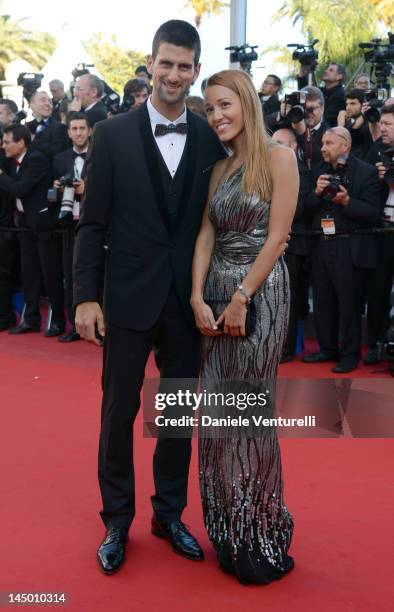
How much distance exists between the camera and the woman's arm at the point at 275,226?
9.27 feet

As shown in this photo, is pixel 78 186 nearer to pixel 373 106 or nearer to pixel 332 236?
pixel 332 236

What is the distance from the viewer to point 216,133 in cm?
297

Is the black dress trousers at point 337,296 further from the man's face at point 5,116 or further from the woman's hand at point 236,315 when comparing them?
the man's face at point 5,116

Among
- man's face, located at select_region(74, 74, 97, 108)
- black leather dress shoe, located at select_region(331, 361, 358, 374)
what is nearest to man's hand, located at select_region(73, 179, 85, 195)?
man's face, located at select_region(74, 74, 97, 108)

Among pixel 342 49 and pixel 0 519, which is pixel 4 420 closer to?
pixel 0 519

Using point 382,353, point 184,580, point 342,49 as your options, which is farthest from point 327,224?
point 342,49

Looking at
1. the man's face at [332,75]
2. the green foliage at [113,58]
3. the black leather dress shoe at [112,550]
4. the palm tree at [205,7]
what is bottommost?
the black leather dress shoe at [112,550]

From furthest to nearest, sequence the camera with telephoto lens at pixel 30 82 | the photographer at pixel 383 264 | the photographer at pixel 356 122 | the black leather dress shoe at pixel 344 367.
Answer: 1. the camera with telephoto lens at pixel 30 82
2. the photographer at pixel 356 122
3. the black leather dress shoe at pixel 344 367
4. the photographer at pixel 383 264

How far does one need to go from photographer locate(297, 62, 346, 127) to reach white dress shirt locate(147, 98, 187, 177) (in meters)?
4.93

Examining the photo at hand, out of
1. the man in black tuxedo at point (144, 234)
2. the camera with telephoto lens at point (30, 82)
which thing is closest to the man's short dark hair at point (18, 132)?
the camera with telephoto lens at point (30, 82)

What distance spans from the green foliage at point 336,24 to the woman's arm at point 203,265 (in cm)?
2102

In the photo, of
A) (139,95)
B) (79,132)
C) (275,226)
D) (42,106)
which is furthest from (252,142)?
(42,106)

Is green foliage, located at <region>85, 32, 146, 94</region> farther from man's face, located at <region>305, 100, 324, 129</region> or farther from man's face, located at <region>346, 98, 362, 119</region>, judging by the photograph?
man's face, located at <region>305, 100, 324, 129</region>

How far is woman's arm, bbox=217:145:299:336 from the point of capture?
9.27ft
